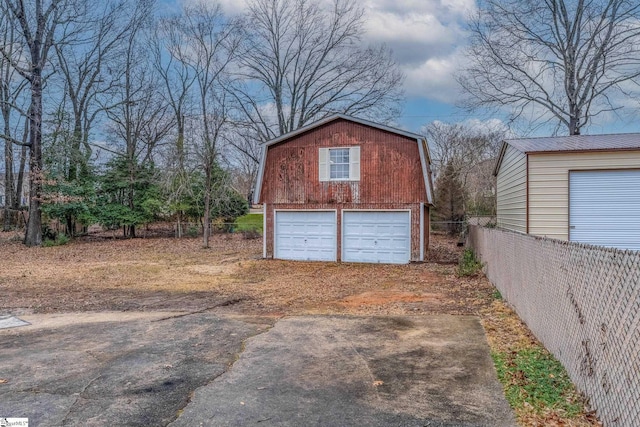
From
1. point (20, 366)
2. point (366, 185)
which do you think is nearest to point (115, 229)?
point (366, 185)

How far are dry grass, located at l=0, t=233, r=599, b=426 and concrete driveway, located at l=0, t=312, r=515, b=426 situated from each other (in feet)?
1.94

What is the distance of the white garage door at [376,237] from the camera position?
1351 cm

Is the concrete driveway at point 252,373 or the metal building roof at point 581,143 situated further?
the metal building roof at point 581,143

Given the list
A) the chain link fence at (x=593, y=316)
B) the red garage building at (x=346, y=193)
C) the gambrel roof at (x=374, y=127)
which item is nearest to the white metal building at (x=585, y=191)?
the gambrel roof at (x=374, y=127)

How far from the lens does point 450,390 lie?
3.71 meters

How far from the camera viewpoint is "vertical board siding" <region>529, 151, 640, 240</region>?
898 cm

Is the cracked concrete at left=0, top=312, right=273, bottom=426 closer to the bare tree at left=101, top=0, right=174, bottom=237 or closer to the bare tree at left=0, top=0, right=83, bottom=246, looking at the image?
the bare tree at left=0, top=0, right=83, bottom=246

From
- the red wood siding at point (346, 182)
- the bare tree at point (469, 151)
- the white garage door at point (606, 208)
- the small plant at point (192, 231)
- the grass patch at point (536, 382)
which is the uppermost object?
the bare tree at point (469, 151)

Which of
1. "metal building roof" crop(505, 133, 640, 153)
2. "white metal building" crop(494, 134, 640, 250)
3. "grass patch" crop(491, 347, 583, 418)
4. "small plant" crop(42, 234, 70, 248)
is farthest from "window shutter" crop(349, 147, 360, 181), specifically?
"small plant" crop(42, 234, 70, 248)

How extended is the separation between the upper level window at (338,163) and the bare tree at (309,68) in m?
11.7

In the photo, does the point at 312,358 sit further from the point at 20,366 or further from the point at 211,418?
the point at 20,366

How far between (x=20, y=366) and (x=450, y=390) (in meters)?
4.21

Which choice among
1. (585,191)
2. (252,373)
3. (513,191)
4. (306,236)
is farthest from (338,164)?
(252,373)

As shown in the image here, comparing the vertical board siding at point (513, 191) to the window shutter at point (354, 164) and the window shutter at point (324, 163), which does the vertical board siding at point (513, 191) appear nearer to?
the window shutter at point (354, 164)
